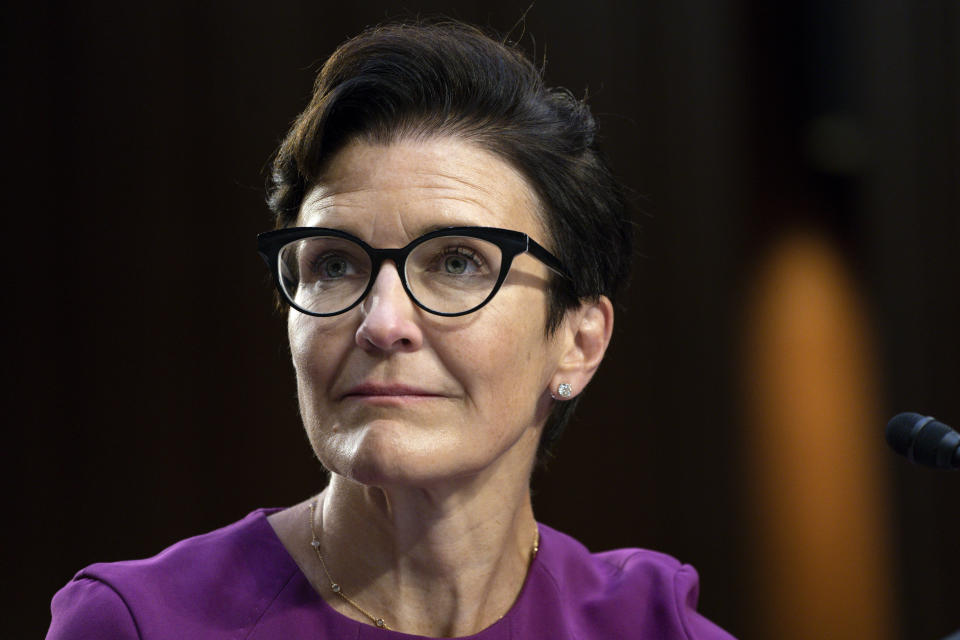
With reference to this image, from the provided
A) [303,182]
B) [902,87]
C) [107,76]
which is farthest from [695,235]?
[303,182]

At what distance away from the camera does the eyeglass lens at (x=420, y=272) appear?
1.44 m

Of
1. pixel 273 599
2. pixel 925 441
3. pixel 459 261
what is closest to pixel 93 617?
pixel 273 599

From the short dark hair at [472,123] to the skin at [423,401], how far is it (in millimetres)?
32

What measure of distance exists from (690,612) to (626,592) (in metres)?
0.11

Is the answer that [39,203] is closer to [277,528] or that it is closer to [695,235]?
[277,528]

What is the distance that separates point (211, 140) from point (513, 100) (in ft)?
5.21

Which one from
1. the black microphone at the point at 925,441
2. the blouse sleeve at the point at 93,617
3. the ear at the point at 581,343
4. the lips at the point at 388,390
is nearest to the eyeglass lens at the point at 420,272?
the lips at the point at 388,390

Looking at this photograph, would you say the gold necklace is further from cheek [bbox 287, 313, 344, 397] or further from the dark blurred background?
the dark blurred background

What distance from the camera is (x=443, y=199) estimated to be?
146 centimetres

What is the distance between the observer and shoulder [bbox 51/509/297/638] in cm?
143

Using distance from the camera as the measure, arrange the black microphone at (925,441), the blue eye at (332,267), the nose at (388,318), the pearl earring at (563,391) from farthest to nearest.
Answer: the pearl earring at (563,391)
the blue eye at (332,267)
the nose at (388,318)
the black microphone at (925,441)

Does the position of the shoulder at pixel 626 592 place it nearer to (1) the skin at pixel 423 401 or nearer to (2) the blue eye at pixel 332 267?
(1) the skin at pixel 423 401

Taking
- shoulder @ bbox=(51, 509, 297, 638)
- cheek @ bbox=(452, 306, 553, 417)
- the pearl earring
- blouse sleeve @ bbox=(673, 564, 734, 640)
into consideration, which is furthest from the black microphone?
shoulder @ bbox=(51, 509, 297, 638)

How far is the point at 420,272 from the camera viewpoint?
1.45 meters
